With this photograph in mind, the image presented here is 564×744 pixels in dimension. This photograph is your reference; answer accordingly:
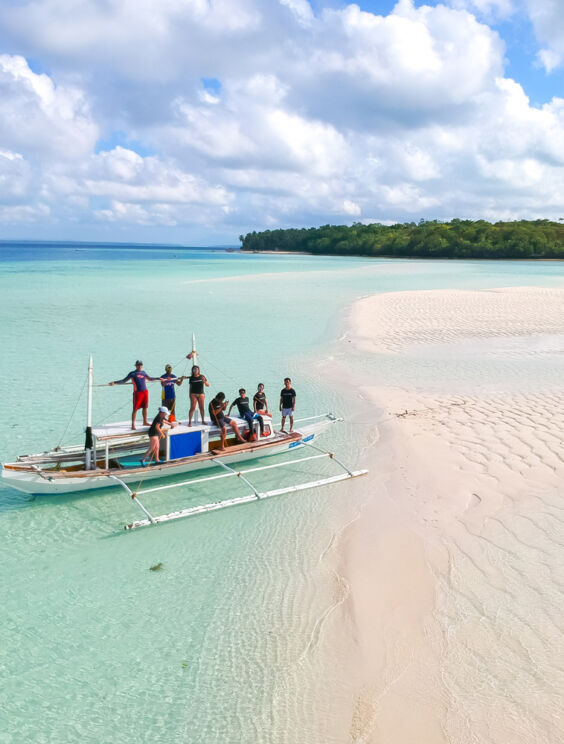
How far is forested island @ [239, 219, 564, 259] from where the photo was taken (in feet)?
386

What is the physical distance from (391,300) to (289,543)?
111ft

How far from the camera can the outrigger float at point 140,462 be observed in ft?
34.0

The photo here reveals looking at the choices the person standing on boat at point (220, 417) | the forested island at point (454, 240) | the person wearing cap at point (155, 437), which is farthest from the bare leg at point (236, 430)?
the forested island at point (454, 240)

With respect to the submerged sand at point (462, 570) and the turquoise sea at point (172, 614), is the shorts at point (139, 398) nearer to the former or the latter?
the turquoise sea at point (172, 614)

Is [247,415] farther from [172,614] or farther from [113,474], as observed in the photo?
[172,614]

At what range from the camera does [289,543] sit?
9.54 meters

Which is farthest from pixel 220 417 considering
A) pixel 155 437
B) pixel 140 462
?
pixel 140 462

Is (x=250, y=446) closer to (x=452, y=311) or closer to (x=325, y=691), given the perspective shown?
(x=325, y=691)

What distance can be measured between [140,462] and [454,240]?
127482mm

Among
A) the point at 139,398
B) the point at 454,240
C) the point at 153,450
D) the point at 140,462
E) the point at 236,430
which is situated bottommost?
the point at 140,462

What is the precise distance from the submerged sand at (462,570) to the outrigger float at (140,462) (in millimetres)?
2174

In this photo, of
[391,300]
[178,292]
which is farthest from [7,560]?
[178,292]

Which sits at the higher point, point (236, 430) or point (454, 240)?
point (454, 240)

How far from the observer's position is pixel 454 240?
127 meters
